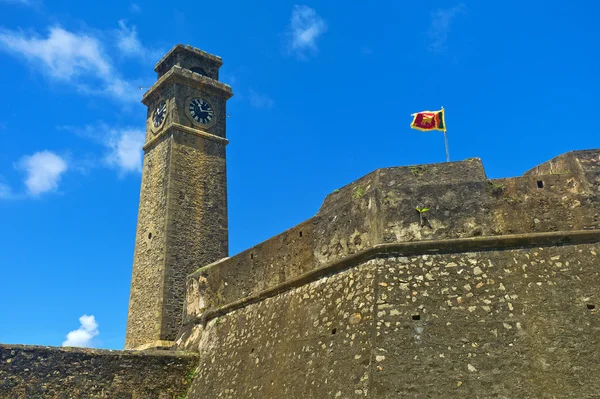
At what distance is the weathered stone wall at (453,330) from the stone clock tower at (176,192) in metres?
11.1

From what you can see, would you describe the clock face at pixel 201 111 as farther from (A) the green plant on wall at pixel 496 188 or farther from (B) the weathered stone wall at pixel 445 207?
(A) the green plant on wall at pixel 496 188

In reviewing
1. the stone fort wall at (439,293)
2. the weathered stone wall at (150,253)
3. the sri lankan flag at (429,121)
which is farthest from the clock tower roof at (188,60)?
the stone fort wall at (439,293)

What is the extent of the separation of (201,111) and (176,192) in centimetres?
382

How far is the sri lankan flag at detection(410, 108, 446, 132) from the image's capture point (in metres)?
9.34

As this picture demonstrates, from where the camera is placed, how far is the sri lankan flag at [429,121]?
368 inches

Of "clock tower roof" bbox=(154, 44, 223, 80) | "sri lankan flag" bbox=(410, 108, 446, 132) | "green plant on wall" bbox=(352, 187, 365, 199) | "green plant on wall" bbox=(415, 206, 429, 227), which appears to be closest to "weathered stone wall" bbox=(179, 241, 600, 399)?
"green plant on wall" bbox=(415, 206, 429, 227)

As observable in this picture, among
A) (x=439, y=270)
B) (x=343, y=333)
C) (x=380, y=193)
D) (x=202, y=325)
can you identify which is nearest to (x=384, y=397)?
(x=343, y=333)

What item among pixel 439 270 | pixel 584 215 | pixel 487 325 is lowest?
pixel 487 325

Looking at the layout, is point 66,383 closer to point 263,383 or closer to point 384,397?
point 263,383

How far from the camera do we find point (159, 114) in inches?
851

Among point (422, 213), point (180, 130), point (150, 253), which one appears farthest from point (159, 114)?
point (422, 213)

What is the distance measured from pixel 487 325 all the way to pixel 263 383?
3286 mm

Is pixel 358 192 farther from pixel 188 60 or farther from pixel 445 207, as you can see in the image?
pixel 188 60

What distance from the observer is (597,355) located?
226 inches
